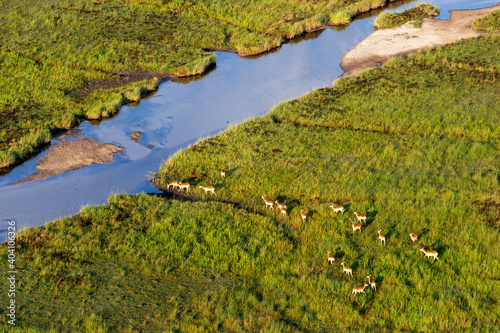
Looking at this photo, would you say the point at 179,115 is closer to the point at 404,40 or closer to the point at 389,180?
the point at 389,180

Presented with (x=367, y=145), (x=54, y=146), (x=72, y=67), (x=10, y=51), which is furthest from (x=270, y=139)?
(x=10, y=51)

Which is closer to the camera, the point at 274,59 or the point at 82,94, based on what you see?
the point at 82,94

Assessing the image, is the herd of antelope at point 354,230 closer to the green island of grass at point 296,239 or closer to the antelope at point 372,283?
the antelope at point 372,283

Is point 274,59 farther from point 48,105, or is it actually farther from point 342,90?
point 48,105

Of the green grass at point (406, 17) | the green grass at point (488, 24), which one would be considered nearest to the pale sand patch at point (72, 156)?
the green grass at point (406, 17)

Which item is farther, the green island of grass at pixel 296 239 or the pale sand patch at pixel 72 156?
the pale sand patch at pixel 72 156

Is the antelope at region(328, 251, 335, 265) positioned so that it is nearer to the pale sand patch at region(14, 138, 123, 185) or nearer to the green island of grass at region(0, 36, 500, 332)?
the green island of grass at region(0, 36, 500, 332)
